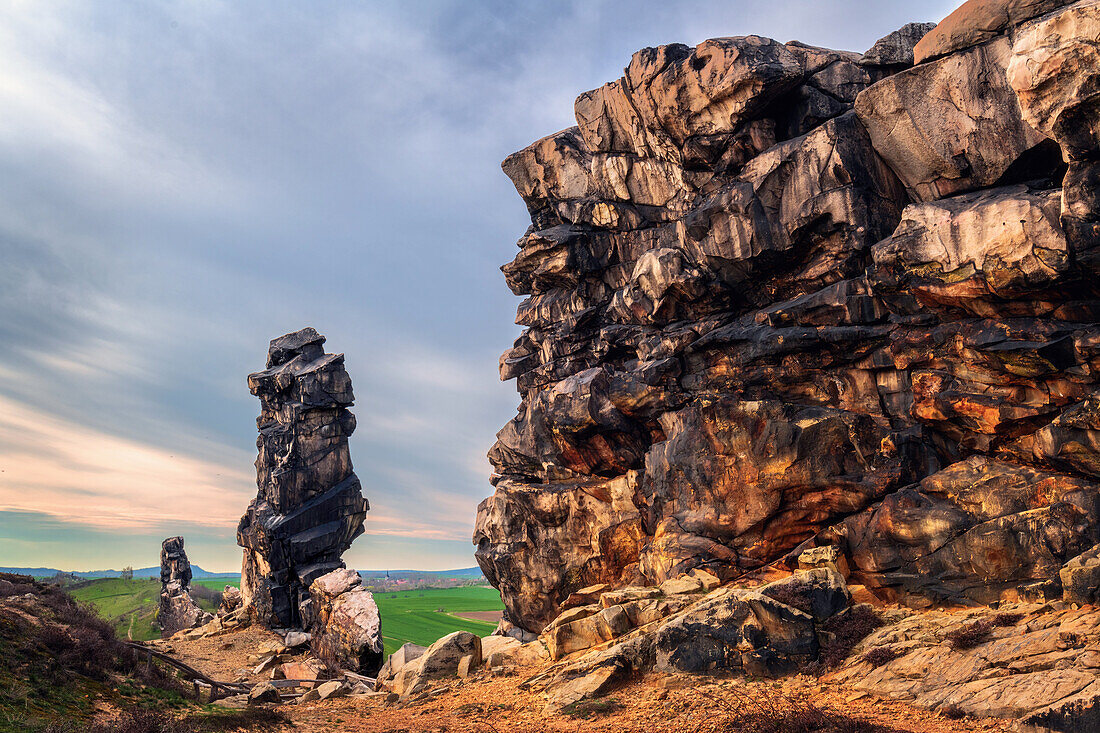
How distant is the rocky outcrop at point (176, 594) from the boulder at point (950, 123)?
94384 mm

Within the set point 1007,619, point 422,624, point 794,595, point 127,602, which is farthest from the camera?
point 127,602

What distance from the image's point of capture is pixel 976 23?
34.0 meters

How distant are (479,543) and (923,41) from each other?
5247cm

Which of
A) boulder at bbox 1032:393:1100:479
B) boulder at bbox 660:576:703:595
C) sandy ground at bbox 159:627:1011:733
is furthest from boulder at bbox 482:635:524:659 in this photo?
boulder at bbox 1032:393:1100:479

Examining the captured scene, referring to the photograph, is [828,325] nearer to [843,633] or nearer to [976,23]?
[976,23]

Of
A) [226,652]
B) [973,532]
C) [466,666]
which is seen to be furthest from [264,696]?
[973,532]

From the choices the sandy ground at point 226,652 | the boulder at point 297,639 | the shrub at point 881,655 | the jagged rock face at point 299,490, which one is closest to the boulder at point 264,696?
the sandy ground at point 226,652

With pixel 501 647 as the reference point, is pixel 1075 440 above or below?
above

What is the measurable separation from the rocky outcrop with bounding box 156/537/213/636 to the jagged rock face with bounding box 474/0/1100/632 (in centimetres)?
5535

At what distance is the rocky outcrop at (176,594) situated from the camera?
87812mm

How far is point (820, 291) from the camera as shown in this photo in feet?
134

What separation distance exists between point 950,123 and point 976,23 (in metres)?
5.10

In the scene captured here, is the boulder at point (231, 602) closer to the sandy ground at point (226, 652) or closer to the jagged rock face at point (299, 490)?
the jagged rock face at point (299, 490)

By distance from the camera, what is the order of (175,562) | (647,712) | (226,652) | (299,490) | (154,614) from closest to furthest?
(647,712), (226,652), (299,490), (175,562), (154,614)
